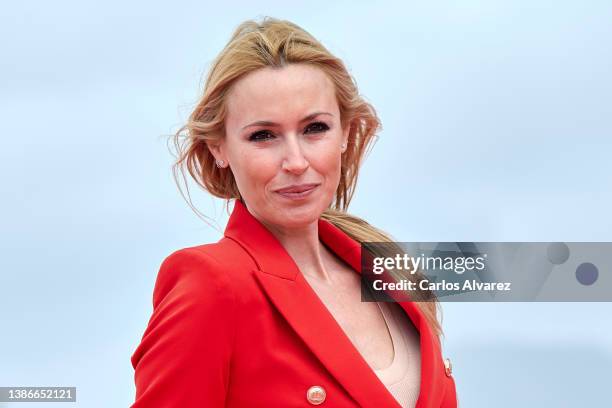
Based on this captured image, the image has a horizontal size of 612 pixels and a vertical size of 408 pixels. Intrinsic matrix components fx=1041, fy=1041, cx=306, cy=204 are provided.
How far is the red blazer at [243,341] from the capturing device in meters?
3.34

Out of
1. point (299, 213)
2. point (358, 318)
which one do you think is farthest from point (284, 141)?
point (358, 318)

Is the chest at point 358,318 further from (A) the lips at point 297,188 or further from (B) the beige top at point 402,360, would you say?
(A) the lips at point 297,188

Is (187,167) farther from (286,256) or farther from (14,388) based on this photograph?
(14,388)

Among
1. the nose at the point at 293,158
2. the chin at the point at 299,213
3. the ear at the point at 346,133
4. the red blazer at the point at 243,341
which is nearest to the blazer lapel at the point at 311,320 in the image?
the red blazer at the point at 243,341

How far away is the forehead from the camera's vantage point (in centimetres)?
361

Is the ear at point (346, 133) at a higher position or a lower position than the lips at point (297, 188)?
higher

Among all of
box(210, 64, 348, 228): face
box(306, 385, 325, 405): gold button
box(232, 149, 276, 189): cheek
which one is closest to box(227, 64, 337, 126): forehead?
box(210, 64, 348, 228): face

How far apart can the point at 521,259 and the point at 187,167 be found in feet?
6.12

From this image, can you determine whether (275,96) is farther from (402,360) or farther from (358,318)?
(402,360)

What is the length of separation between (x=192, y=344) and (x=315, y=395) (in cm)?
46

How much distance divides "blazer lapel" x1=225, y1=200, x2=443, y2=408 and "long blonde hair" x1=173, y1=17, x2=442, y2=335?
0.72 ft

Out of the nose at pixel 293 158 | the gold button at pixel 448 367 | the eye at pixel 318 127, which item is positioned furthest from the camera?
the gold button at pixel 448 367

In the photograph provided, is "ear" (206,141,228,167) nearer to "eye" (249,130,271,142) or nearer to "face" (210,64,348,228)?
"face" (210,64,348,228)

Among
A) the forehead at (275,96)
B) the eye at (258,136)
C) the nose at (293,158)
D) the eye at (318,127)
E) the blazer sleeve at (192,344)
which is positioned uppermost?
the forehead at (275,96)
